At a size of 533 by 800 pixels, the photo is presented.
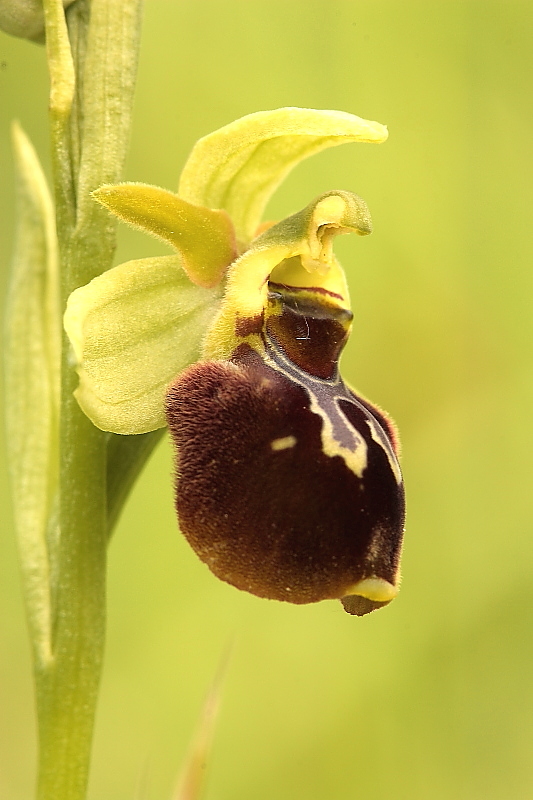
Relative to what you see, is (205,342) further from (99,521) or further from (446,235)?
(446,235)

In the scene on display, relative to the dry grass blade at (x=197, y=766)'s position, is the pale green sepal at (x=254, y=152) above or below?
above

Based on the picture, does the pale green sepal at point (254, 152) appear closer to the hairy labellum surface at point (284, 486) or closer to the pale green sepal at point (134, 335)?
the pale green sepal at point (134, 335)

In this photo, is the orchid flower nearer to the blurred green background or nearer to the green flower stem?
the green flower stem

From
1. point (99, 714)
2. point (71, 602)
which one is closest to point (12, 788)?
point (99, 714)

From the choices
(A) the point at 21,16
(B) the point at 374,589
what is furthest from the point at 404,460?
(A) the point at 21,16

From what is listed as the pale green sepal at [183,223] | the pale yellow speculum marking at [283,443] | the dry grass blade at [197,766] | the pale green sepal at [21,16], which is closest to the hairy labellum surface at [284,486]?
the pale yellow speculum marking at [283,443]

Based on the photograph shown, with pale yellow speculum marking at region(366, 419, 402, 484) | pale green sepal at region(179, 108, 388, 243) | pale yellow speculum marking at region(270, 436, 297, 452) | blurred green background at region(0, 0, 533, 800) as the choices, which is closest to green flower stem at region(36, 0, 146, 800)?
pale green sepal at region(179, 108, 388, 243)
